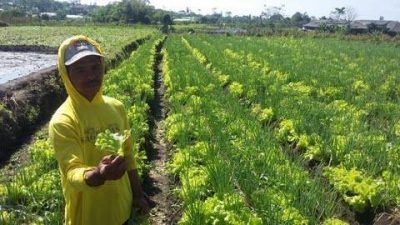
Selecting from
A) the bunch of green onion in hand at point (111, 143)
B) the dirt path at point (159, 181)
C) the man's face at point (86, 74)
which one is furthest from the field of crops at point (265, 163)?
the bunch of green onion in hand at point (111, 143)

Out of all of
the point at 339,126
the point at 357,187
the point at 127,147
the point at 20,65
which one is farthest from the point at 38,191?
the point at 20,65

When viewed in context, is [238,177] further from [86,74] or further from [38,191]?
[86,74]

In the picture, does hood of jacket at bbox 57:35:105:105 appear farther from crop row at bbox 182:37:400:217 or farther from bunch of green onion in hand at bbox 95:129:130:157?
crop row at bbox 182:37:400:217

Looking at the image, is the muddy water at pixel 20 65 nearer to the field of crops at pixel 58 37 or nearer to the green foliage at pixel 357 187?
the field of crops at pixel 58 37

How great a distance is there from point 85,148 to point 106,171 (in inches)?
18.4

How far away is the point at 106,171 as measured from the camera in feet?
6.75

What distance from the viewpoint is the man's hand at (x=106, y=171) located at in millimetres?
2059

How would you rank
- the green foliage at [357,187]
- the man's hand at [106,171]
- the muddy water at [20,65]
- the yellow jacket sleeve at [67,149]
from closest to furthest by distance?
the man's hand at [106,171], the yellow jacket sleeve at [67,149], the green foliage at [357,187], the muddy water at [20,65]

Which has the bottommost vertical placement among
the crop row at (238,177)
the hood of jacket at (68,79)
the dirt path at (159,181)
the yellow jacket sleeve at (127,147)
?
the dirt path at (159,181)

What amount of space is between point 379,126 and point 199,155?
3.25 meters

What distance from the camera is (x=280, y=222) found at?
351 cm

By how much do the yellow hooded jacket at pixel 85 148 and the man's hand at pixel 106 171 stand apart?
135mm

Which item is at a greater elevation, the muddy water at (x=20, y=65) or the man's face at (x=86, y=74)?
the man's face at (x=86, y=74)

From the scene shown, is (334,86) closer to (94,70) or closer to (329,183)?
(329,183)
